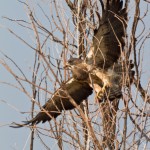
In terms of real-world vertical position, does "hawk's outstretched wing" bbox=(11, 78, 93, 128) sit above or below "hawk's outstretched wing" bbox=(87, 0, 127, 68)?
below

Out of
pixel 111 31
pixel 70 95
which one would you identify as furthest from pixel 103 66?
pixel 70 95

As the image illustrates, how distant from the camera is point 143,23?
16.8 ft

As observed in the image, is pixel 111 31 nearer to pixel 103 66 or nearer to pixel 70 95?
pixel 103 66

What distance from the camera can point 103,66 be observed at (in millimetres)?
5531

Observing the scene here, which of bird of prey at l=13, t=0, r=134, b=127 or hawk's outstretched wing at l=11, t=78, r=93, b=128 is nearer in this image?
bird of prey at l=13, t=0, r=134, b=127

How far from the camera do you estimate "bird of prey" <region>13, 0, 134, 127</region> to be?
5617 millimetres

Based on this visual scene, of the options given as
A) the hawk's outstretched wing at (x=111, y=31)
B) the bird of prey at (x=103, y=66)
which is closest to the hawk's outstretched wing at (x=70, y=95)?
the bird of prey at (x=103, y=66)

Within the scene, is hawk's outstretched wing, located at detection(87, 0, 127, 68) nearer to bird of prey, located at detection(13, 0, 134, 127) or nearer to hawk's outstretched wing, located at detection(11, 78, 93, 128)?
bird of prey, located at detection(13, 0, 134, 127)

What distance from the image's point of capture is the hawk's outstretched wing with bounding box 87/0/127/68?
5.53 metres

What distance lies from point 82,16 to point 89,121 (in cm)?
185

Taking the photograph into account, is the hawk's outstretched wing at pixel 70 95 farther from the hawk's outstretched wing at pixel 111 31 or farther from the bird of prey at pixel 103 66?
the hawk's outstretched wing at pixel 111 31

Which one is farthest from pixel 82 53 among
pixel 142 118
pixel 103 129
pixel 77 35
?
pixel 142 118

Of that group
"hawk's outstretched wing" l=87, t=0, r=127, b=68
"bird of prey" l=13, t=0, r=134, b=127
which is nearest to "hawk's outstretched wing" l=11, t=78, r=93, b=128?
"bird of prey" l=13, t=0, r=134, b=127

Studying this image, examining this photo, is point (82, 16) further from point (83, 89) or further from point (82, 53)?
point (83, 89)
